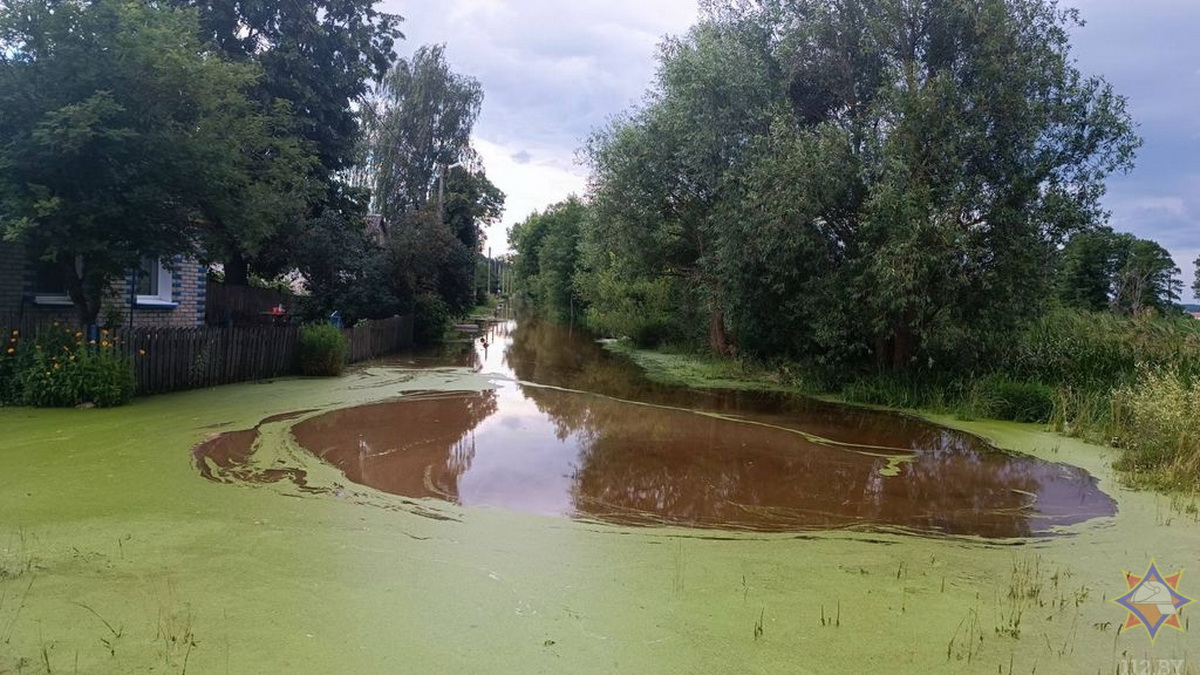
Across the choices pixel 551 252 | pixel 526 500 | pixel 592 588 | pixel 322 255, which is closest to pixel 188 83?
pixel 526 500

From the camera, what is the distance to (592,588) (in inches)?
151

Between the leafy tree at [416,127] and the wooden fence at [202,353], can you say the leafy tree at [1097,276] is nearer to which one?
the leafy tree at [416,127]

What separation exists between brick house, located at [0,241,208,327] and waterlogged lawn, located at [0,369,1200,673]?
5.76m

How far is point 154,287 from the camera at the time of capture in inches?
504

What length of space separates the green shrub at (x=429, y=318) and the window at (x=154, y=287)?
9017mm

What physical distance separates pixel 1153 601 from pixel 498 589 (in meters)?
3.57

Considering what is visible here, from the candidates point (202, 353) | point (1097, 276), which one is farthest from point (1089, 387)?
point (1097, 276)

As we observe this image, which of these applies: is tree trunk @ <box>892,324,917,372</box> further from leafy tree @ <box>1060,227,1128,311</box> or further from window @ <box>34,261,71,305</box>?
leafy tree @ <box>1060,227,1128,311</box>

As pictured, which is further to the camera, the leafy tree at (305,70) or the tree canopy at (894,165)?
the leafy tree at (305,70)

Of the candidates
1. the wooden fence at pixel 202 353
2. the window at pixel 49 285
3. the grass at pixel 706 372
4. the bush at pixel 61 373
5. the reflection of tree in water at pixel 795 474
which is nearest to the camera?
the reflection of tree in water at pixel 795 474

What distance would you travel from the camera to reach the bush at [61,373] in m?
8.15

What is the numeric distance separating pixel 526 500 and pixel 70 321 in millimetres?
8814

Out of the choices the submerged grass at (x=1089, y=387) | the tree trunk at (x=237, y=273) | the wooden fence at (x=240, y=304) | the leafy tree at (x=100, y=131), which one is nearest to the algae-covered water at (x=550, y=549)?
the submerged grass at (x=1089, y=387)

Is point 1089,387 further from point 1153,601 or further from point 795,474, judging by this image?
point 1153,601
